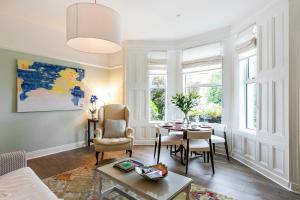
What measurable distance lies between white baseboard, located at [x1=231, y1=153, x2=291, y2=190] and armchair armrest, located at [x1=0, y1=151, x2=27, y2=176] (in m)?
3.40

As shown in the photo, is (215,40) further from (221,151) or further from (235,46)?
(221,151)

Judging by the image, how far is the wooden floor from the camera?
7.55ft

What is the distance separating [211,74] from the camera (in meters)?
4.16

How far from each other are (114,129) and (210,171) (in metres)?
2.00

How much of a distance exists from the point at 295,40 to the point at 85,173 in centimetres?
367

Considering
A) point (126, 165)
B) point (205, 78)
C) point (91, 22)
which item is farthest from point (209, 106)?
point (91, 22)

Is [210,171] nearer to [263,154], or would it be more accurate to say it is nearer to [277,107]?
[263,154]

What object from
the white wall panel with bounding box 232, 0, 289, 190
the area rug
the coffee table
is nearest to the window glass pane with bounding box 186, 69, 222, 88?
the white wall panel with bounding box 232, 0, 289, 190

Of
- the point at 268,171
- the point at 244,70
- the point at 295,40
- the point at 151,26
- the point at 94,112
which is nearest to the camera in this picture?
the point at 295,40

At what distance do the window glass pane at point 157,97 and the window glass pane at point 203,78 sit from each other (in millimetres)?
695

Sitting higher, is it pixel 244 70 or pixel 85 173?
pixel 244 70

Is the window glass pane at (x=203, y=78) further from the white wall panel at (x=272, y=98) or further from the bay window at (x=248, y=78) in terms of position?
the white wall panel at (x=272, y=98)

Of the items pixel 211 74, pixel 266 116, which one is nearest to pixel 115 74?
pixel 211 74

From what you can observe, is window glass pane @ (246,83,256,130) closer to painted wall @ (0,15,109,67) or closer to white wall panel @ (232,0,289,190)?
white wall panel @ (232,0,289,190)
